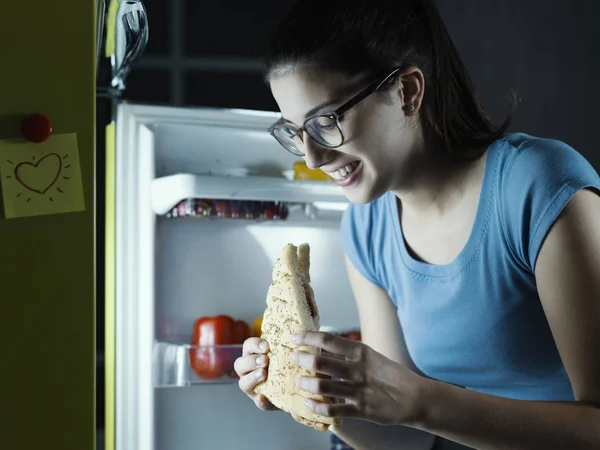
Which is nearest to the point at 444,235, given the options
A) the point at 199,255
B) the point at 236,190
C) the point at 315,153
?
the point at 315,153

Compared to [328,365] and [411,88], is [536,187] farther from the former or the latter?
[328,365]

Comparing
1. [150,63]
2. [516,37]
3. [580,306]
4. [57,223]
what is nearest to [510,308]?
[580,306]

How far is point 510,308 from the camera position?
133cm

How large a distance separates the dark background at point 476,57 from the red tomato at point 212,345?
1.01 feet

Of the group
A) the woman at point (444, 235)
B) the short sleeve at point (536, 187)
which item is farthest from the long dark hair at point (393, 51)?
the short sleeve at point (536, 187)

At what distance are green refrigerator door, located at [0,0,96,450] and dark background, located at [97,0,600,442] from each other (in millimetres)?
888

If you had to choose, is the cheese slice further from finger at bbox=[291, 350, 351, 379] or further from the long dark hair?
the long dark hair

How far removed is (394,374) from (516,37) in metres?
1.76

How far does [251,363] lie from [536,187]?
0.55 m

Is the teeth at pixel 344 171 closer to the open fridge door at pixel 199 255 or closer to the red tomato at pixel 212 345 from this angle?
the open fridge door at pixel 199 255

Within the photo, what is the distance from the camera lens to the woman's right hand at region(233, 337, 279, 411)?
1247 millimetres

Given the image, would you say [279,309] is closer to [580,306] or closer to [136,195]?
[580,306]

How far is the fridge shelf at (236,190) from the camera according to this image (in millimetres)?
1711

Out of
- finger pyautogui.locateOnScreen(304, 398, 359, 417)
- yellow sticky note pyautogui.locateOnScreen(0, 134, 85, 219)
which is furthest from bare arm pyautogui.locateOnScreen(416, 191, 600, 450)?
yellow sticky note pyautogui.locateOnScreen(0, 134, 85, 219)
